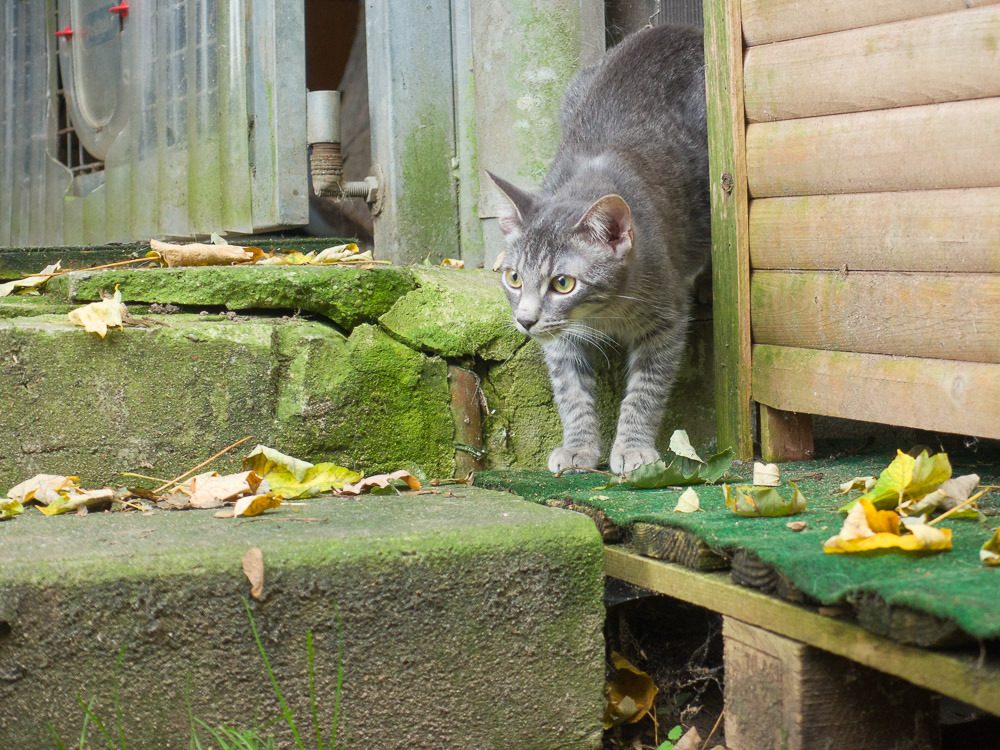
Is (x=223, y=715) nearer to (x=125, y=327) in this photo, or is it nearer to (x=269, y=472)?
(x=269, y=472)

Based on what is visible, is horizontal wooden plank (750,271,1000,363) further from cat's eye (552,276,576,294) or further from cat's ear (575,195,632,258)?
cat's eye (552,276,576,294)

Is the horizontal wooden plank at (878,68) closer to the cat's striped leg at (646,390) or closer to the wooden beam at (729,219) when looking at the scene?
the wooden beam at (729,219)

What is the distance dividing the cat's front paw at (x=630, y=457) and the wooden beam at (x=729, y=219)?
0.22m

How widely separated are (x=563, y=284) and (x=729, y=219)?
0.48 m

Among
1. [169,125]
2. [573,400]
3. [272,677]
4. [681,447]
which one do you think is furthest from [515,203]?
[169,125]

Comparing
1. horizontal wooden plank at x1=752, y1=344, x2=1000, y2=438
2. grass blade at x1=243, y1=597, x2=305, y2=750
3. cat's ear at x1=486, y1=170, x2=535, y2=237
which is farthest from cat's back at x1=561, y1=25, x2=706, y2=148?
grass blade at x1=243, y1=597, x2=305, y2=750

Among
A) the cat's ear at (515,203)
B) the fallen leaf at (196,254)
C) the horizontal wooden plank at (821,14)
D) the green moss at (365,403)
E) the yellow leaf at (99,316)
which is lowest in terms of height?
the green moss at (365,403)

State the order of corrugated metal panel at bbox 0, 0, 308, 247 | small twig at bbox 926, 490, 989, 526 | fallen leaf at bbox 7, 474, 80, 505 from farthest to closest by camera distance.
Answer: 1. corrugated metal panel at bbox 0, 0, 308, 247
2. fallen leaf at bbox 7, 474, 80, 505
3. small twig at bbox 926, 490, 989, 526

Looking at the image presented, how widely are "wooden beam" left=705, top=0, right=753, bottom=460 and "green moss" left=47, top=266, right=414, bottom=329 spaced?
1021 millimetres

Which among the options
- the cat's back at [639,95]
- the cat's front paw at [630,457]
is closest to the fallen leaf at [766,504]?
the cat's front paw at [630,457]

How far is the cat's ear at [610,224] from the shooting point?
2.75 m

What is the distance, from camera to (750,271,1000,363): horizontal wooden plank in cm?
213

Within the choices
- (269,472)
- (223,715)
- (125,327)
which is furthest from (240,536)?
(125,327)

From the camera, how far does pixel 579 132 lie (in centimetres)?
346
